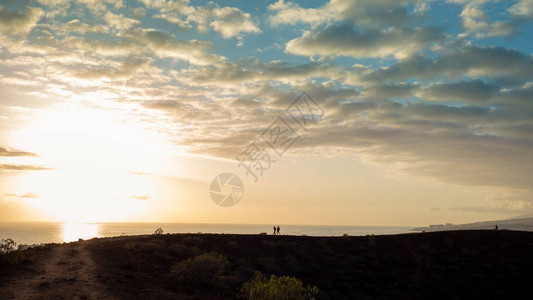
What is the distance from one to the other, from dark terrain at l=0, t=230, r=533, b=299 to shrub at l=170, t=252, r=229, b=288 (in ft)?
0.58

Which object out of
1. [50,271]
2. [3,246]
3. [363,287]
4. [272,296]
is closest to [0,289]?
[50,271]

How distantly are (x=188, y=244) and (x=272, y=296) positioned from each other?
67.2ft

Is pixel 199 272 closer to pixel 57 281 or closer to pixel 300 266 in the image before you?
pixel 57 281

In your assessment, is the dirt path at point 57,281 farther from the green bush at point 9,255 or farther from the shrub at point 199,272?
the shrub at point 199,272

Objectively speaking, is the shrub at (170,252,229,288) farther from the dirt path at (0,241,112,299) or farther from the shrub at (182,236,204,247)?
the shrub at (182,236,204,247)

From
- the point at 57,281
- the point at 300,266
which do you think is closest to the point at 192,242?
the point at 300,266

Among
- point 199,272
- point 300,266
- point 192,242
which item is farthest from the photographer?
point 192,242

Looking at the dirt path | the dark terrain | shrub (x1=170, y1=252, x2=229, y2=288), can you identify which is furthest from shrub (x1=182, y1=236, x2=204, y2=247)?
shrub (x1=170, y1=252, x2=229, y2=288)

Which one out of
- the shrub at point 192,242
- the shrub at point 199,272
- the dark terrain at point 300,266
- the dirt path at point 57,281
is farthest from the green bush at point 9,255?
the shrub at point 192,242

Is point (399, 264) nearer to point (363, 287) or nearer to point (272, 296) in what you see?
point (363, 287)

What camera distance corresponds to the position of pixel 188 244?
34.8 m

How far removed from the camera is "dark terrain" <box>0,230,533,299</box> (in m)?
18.8

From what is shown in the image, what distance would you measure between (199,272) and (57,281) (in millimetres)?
7756

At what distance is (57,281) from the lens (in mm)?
18438
